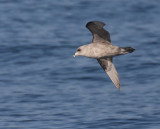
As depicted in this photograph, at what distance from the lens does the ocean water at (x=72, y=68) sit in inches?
579

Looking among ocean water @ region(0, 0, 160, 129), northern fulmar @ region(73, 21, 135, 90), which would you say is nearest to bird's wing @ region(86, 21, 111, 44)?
northern fulmar @ region(73, 21, 135, 90)

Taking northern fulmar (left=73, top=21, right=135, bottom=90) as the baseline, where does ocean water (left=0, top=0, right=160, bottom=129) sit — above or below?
below

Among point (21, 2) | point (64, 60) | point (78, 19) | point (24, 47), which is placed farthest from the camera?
point (21, 2)

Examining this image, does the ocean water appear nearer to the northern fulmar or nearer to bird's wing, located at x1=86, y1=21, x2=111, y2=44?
the northern fulmar

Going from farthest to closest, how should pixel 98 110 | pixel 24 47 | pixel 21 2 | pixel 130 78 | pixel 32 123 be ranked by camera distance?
pixel 21 2 < pixel 24 47 < pixel 130 78 < pixel 98 110 < pixel 32 123

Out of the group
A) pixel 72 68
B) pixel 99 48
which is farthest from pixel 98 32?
pixel 72 68

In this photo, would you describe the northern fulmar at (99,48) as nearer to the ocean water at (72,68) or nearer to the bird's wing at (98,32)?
the bird's wing at (98,32)

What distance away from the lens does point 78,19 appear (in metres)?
25.1

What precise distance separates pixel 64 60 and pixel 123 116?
5516mm

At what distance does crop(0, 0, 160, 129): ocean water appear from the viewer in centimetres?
1472

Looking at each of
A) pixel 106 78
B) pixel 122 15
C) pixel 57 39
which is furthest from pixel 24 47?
pixel 122 15

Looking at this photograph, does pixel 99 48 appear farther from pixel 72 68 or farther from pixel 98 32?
pixel 72 68

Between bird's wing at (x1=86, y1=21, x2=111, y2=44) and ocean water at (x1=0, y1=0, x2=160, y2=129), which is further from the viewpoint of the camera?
ocean water at (x1=0, y1=0, x2=160, y2=129)

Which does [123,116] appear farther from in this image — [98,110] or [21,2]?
[21,2]
